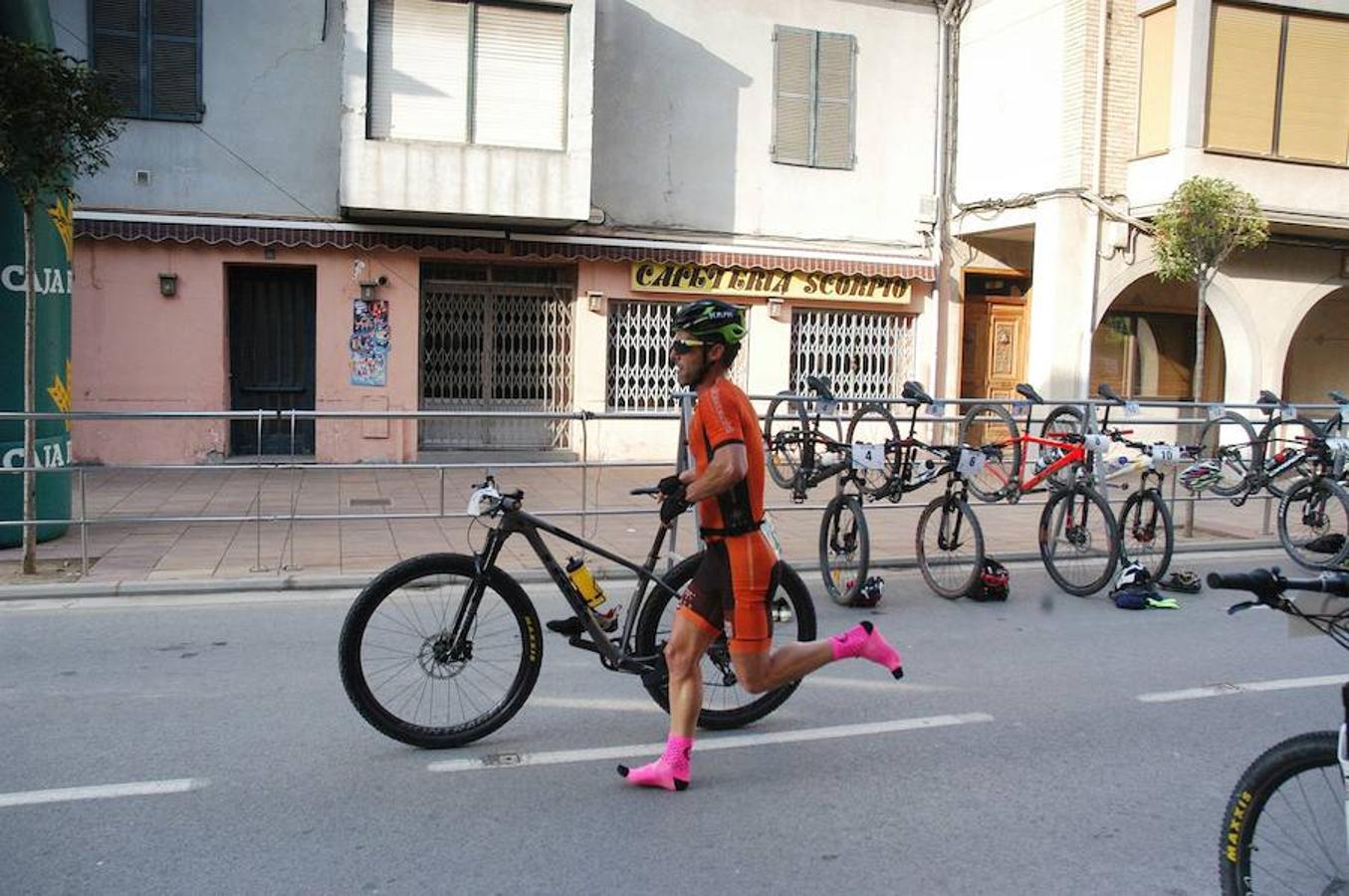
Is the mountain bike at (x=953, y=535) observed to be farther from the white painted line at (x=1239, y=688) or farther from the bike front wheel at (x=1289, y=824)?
the bike front wheel at (x=1289, y=824)

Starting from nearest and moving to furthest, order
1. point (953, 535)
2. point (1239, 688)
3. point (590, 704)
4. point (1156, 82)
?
1. point (590, 704)
2. point (1239, 688)
3. point (953, 535)
4. point (1156, 82)

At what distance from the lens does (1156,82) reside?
1573cm

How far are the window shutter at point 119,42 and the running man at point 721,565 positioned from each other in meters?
12.7

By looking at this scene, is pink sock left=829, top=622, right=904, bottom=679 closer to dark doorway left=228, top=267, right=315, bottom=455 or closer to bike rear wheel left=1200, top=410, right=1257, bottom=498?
bike rear wheel left=1200, top=410, right=1257, bottom=498

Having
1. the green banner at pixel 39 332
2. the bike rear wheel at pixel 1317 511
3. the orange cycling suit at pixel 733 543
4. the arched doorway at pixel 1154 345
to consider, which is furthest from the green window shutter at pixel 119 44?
the arched doorway at pixel 1154 345

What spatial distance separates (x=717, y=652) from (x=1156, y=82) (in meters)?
13.7

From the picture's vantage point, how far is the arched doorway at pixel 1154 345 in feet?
60.3

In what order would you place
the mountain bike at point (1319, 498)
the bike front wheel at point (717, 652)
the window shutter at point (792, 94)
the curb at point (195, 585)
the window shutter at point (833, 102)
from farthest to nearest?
the window shutter at point (833, 102) < the window shutter at point (792, 94) < the mountain bike at point (1319, 498) < the curb at point (195, 585) < the bike front wheel at point (717, 652)

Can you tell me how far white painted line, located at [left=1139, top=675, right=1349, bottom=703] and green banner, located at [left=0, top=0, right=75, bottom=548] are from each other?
8.26 metres

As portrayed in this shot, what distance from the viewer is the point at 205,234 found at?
48.1 feet

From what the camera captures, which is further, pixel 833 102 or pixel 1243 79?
pixel 833 102

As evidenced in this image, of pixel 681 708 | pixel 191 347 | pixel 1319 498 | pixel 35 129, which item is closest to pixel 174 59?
pixel 191 347

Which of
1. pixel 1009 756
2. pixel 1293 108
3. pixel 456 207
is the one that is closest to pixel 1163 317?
pixel 1293 108

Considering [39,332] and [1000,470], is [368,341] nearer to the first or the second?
[39,332]
